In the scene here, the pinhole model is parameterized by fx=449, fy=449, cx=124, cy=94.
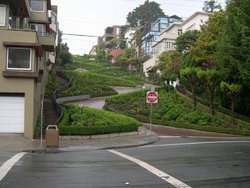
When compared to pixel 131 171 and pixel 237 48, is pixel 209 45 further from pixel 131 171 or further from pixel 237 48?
pixel 131 171

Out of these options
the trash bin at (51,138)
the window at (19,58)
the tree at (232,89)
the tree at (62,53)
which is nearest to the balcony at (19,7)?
the window at (19,58)

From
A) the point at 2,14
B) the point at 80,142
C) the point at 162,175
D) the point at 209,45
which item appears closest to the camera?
the point at 162,175

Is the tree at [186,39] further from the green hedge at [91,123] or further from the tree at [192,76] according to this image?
the green hedge at [91,123]

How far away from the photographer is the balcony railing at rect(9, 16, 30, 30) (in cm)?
3242

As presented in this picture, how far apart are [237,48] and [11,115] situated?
19.6 meters

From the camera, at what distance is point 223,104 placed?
42656 millimetres

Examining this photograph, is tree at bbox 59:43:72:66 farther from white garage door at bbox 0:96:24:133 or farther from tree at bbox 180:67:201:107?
white garage door at bbox 0:96:24:133

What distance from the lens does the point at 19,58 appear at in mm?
26344

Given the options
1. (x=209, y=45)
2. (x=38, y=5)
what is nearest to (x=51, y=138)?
(x=38, y=5)

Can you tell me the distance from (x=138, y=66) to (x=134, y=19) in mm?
64310

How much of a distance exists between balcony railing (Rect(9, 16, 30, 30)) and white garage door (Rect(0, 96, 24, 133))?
7191 mm

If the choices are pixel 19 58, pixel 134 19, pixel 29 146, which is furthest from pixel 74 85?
pixel 134 19

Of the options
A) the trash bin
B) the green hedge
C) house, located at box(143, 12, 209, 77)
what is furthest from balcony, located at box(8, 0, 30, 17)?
house, located at box(143, 12, 209, 77)

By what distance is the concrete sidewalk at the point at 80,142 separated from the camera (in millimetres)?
21203
